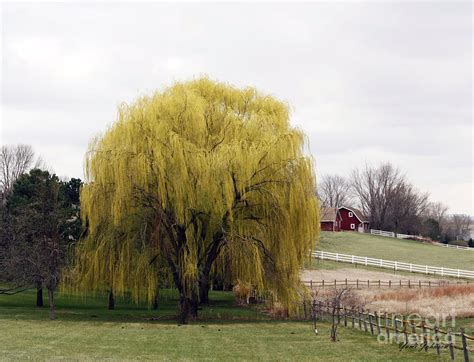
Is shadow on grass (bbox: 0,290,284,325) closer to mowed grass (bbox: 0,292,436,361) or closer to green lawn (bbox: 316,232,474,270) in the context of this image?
mowed grass (bbox: 0,292,436,361)

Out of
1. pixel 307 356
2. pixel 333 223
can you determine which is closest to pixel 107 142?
pixel 307 356

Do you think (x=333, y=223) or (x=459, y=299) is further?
(x=333, y=223)

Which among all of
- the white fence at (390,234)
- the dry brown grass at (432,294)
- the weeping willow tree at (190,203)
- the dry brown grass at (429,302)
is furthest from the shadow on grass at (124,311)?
the white fence at (390,234)

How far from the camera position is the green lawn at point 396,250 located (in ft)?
217

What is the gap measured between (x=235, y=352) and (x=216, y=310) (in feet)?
55.4

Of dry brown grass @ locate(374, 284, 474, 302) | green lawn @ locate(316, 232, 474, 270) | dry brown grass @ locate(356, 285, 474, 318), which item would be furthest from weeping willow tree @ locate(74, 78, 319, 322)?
green lawn @ locate(316, 232, 474, 270)

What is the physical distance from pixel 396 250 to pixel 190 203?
50662 mm

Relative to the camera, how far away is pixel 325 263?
6006 centimetres

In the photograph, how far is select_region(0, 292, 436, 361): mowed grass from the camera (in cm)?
1759

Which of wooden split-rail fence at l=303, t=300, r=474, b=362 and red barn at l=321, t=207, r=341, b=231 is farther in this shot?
red barn at l=321, t=207, r=341, b=231

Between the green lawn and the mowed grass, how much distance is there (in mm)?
33524

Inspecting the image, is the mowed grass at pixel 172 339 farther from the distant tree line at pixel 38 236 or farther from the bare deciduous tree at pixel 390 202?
the bare deciduous tree at pixel 390 202

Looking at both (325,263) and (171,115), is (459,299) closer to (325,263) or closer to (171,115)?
(171,115)

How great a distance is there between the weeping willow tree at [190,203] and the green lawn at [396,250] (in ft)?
106
